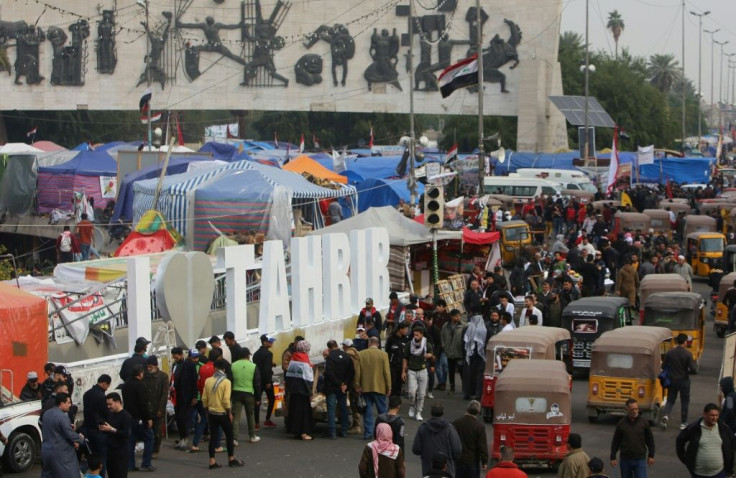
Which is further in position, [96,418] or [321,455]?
[321,455]

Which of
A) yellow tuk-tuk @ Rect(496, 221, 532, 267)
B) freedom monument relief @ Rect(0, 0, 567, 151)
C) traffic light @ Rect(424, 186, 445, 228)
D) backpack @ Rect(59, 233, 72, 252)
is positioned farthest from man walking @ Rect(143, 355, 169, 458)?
freedom monument relief @ Rect(0, 0, 567, 151)

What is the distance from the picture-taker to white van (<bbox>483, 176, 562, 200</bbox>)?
181 feet

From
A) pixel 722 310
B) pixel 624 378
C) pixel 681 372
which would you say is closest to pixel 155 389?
pixel 624 378

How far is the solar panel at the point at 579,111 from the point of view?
212ft

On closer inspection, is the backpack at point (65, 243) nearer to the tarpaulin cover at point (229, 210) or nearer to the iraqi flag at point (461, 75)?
the tarpaulin cover at point (229, 210)

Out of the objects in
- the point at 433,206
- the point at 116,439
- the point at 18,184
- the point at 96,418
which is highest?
the point at 18,184

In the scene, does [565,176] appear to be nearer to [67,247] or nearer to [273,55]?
[273,55]

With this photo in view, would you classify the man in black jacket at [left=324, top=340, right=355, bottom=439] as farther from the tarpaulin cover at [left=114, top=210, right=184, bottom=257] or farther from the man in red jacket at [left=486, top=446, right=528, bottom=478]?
the tarpaulin cover at [left=114, top=210, right=184, bottom=257]

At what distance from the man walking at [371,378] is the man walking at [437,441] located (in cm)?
418

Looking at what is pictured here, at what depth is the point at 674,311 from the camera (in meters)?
21.6

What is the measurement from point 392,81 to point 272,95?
24.1 ft

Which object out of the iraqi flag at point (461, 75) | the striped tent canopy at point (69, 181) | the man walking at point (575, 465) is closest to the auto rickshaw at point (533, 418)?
→ the man walking at point (575, 465)

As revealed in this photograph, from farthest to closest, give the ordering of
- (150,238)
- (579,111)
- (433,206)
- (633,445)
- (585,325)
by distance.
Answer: (579,111)
(150,238)
(433,206)
(585,325)
(633,445)

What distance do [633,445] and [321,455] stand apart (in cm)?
428
